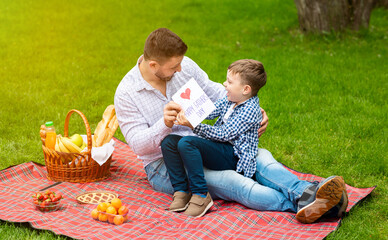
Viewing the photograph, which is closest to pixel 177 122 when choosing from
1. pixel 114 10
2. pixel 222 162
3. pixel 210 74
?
pixel 222 162

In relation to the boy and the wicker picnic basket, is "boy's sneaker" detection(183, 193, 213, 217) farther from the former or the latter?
the wicker picnic basket

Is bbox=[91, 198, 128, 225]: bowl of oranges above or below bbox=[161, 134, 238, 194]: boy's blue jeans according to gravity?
below

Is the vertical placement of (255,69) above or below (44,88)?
above

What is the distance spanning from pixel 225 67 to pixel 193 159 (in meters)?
4.63

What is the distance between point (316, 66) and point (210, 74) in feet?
5.87

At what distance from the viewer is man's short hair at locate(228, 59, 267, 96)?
387cm

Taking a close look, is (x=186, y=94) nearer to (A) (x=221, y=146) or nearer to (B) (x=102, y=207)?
(A) (x=221, y=146)

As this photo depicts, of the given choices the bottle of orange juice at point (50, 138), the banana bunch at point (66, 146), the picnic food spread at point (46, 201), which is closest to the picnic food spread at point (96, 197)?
the picnic food spread at point (46, 201)

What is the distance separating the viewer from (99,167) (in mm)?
4410

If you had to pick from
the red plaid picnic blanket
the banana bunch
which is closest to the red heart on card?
the red plaid picnic blanket

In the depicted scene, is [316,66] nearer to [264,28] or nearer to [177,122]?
[264,28]

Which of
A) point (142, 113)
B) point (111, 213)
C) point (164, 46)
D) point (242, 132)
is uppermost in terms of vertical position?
point (164, 46)

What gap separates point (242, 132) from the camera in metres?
3.91

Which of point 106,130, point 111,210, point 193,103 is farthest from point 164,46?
point 111,210
